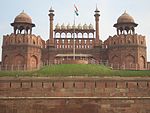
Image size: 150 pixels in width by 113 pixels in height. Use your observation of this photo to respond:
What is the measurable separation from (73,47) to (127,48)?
541 cm

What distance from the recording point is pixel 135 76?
2375 centimetres

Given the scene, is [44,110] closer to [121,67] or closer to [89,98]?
[89,98]

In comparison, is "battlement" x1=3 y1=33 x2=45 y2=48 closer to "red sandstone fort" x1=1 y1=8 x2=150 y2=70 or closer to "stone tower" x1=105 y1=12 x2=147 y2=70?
"red sandstone fort" x1=1 y1=8 x2=150 y2=70

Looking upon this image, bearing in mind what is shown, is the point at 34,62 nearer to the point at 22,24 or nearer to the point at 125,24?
the point at 22,24

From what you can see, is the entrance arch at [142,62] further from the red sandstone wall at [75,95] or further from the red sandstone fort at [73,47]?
the red sandstone wall at [75,95]

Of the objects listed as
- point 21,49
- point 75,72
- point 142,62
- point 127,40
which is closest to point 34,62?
point 21,49

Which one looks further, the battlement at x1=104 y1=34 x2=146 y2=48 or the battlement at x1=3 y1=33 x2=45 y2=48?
the battlement at x1=104 y1=34 x2=146 y2=48

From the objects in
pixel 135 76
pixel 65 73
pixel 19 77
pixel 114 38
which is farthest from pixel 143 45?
pixel 19 77

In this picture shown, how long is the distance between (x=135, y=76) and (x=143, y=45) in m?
9.19

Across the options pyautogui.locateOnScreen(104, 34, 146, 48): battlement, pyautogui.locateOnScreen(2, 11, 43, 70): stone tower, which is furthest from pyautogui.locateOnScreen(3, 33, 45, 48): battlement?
pyautogui.locateOnScreen(104, 34, 146, 48): battlement

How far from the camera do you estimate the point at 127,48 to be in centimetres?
3153

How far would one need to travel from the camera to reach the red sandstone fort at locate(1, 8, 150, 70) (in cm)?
3123

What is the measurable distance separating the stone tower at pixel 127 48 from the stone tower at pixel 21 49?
730 cm

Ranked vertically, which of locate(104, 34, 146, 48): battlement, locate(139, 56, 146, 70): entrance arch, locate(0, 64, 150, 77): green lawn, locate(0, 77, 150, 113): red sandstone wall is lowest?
locate(0, 77, 150, 113): red sandstone wall
